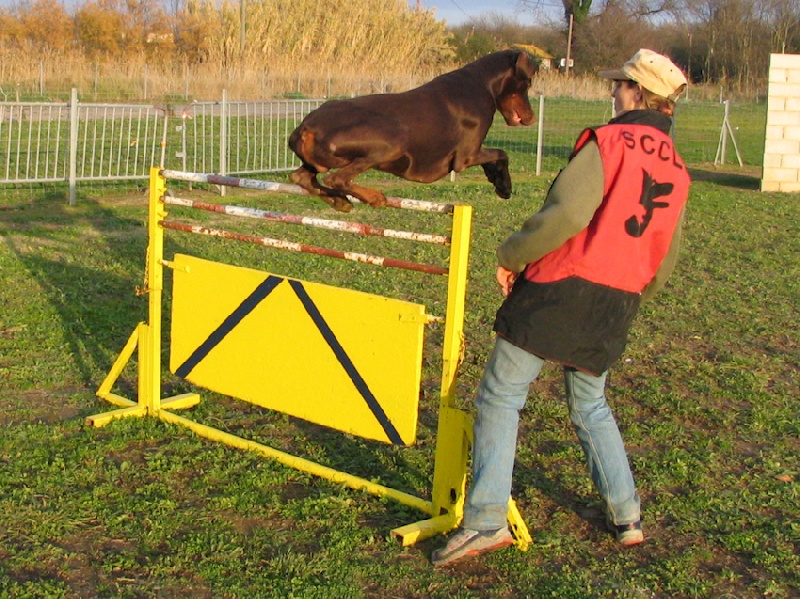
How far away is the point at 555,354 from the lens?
145 inches

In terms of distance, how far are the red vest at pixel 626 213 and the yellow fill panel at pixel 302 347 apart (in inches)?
32.9

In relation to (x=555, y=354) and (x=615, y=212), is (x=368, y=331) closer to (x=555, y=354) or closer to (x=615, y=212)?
(x=555, y=354)

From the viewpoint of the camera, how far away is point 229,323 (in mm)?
5145

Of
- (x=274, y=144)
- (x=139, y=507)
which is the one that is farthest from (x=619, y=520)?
(x=274, y=144)

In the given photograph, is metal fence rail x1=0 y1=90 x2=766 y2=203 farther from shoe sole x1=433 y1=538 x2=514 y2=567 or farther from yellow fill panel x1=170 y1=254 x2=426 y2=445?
shoe sole x1=433 y1=538 x2=514 y2=567

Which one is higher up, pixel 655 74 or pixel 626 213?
pixel 655 74

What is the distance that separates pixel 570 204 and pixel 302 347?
183cm

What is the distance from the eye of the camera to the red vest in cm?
351

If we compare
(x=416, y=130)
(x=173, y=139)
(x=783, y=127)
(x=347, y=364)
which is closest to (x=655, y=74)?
(x=416, y=130)

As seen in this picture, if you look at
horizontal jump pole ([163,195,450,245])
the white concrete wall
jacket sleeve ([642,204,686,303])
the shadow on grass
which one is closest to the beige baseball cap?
jacket sleeve ([642,204,686,303])

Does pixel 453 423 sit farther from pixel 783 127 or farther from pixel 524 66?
Result: pixel 783 127

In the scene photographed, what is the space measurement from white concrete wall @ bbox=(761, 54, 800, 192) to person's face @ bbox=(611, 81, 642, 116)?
46.6ft

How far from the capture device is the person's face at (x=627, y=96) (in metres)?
3.71

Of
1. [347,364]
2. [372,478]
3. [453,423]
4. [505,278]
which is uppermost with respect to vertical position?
[505,278]
